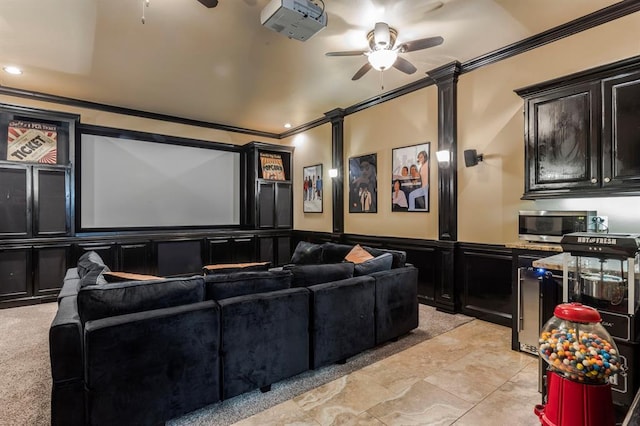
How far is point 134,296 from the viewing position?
2.02m

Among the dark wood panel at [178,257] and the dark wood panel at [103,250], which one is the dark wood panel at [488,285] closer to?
the dark wood panel at [178,257]

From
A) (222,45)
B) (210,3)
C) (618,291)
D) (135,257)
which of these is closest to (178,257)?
(135,257)

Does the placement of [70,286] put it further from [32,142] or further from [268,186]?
[268,186]

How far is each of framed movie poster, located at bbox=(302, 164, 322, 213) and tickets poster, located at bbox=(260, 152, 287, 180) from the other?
0.58 meters

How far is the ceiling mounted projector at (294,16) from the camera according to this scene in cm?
248

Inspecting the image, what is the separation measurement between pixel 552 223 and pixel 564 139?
785 millimetres

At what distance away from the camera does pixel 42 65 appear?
4043mm

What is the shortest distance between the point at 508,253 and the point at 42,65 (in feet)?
20.1

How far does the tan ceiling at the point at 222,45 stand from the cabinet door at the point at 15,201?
4.29 feet

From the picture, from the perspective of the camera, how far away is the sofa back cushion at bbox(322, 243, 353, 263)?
444cm

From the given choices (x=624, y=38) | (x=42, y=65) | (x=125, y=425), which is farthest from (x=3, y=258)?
(x=624, y=38)

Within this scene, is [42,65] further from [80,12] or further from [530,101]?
[530,101]

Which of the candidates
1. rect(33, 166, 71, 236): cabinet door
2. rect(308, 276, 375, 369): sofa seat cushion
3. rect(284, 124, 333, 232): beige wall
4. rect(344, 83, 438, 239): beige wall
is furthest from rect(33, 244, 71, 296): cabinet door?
rect(344, 83, 438, 239): beige wall

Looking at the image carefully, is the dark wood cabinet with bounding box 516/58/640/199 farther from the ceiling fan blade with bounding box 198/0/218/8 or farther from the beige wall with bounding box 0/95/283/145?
the beige wall with bounding box 0/95/283/145
